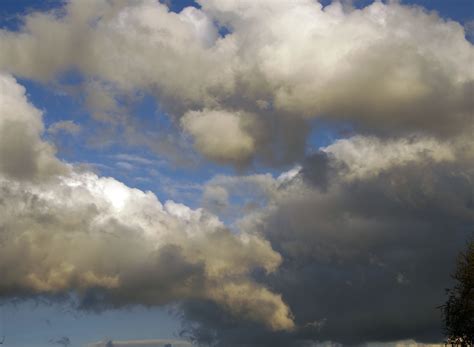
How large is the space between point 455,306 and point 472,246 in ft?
34.3

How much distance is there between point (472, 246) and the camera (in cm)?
11344

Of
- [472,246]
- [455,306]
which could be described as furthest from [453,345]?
[472,246]

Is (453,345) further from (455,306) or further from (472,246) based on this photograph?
(472,246)

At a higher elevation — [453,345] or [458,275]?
[458,275]

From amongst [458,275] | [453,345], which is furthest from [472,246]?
[453,345]

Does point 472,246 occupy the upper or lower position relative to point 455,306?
upper

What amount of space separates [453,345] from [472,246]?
53.2 feet

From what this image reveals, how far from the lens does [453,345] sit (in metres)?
109

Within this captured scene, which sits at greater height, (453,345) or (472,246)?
(472,246)

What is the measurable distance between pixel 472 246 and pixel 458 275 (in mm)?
5630

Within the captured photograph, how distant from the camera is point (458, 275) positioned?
111500 millimetres

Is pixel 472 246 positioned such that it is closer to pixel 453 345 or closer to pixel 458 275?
pixel 458 275

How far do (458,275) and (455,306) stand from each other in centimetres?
499

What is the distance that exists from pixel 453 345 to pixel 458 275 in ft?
36.0
